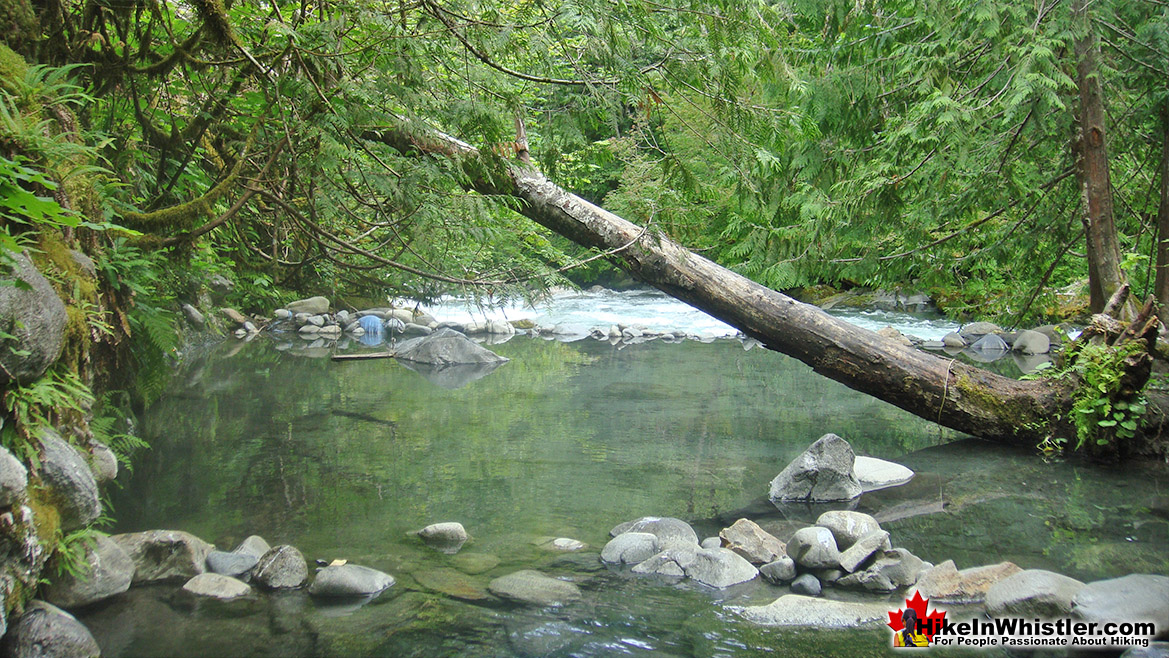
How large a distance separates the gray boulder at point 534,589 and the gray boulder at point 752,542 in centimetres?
100

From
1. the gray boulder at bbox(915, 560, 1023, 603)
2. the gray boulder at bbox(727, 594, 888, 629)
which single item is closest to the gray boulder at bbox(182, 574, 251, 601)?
the gray boulder at bbox(727, 594, 888, 629)

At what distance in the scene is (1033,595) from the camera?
129 inches

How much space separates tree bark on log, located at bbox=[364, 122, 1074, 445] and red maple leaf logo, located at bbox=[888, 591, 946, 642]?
107 inches

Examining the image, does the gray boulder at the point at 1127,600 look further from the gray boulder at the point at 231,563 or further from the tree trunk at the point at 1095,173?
the tree trunk at the point at 1095,173

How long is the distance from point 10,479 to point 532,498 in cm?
314

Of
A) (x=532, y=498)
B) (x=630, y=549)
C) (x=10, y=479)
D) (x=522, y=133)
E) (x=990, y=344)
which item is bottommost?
(x=532, y=498)

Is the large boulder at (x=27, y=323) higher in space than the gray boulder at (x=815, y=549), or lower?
higher

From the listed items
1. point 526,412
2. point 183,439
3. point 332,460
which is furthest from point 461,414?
point 183,439

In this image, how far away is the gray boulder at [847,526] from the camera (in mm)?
4211

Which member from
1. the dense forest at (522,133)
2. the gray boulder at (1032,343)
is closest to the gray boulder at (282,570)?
the dense forest at (522,133)

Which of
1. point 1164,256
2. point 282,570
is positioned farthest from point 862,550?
point 1164,256

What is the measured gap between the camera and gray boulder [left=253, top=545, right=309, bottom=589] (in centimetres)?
360

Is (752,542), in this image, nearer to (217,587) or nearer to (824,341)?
(824,341)

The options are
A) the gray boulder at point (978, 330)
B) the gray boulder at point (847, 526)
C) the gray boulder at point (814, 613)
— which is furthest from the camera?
the gray boulder at point (978, 330)
